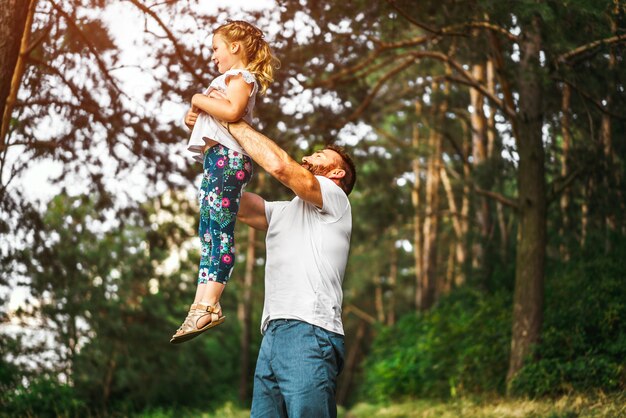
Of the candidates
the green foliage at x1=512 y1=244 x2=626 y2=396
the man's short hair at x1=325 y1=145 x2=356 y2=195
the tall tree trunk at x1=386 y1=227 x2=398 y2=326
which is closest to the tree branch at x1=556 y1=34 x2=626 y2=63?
the green foliage at x1=512 y1=244 x2=626 y2=396

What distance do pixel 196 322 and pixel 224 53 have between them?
4.12 ft

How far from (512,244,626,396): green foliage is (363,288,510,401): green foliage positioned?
1.85 meters

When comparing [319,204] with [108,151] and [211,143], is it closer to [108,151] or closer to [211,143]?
[211,143]

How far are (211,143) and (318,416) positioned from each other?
1.33 meters

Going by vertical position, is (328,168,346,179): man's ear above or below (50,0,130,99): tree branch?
below

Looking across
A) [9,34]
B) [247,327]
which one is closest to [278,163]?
[9,34]

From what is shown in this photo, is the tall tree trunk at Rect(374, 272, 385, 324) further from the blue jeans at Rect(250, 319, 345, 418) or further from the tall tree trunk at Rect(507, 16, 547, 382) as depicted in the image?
the blue jeans at Rect(250, 319, 345, 418)

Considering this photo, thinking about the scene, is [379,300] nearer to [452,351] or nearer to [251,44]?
[452,351]

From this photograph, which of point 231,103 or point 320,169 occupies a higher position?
point 231,103

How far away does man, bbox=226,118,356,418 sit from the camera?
3422mm

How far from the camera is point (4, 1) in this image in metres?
4.79

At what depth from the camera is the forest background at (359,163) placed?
736 centimetres

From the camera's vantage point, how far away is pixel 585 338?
34.8 feet

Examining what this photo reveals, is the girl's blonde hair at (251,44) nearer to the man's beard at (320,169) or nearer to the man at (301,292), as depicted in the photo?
the man at (301,292)
